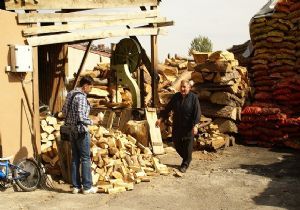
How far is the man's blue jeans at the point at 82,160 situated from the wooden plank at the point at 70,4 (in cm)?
295

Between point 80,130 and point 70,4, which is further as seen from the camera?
point 70,4

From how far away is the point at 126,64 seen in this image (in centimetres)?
1178

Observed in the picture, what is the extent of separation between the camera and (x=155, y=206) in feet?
22.0

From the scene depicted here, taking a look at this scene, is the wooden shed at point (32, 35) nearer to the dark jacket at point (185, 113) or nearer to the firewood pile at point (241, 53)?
the dark jacket at point (185, 113)

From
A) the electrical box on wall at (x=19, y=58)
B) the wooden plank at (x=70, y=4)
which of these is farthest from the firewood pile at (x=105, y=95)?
the electrical box on wall at (x=19, y=58)

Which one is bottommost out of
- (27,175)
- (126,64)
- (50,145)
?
(27,175)

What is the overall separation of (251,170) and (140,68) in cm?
470

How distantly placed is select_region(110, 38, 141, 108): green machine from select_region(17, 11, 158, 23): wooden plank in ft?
4.44

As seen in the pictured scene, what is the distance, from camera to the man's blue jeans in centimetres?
735

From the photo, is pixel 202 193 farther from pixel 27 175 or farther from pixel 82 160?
pixel 27 175

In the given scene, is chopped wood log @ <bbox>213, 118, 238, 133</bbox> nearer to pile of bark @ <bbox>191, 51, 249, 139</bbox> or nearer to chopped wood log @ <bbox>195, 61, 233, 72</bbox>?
pile of bark @ <bbox>191, 51, 249, 139</bbox>

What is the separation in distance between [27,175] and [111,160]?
5.35ft

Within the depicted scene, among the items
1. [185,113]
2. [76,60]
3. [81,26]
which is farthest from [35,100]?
[76,60]

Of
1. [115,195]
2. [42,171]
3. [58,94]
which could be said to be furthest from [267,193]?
[58,94]
